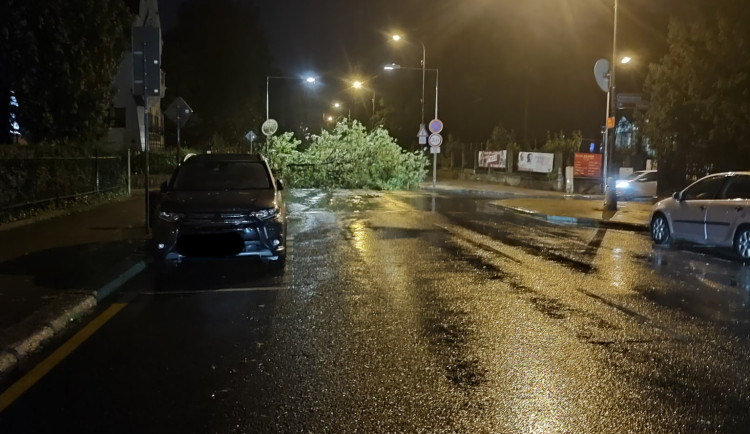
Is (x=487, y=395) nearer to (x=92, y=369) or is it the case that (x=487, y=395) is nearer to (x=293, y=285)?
(x=92, y=369)

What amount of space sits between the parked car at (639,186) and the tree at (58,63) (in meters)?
20.6

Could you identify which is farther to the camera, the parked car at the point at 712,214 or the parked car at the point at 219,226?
the parked car at the point at 712,214

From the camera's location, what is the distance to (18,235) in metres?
12.9

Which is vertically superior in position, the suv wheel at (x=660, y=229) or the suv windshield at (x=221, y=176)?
the suv windshield at (x=221, y=176)

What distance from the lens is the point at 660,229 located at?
1384cm

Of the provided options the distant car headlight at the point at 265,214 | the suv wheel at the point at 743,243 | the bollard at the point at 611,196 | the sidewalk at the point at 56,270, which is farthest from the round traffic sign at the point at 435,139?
the distant car headlight at the point at 265,214

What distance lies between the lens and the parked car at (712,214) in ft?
37.9

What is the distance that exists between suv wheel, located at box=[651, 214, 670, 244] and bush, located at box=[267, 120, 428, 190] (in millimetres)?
22153

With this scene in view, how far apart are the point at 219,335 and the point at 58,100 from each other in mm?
16130

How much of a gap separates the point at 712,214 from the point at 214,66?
5604 cm

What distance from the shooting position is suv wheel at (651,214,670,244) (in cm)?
1363

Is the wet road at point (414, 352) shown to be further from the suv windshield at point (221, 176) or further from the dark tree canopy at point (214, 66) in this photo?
the dark tree canopy at point (214, 66)

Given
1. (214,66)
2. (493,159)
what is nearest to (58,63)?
(493,159)

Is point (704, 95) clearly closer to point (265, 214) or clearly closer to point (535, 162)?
point (535, 162)
